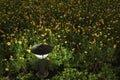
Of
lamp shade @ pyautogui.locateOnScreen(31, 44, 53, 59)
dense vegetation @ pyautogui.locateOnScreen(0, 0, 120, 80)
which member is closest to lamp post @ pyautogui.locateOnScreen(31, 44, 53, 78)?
lamp shade @ pyautogui.locateOnScreen(31, 44, 53, 59)

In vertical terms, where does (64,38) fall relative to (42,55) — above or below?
above

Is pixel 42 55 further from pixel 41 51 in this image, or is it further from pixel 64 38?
pixel 64 38

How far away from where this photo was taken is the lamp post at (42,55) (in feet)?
16.9

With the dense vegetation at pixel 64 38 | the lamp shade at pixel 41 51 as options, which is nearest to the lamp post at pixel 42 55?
the lamp shade at pixel 41 51

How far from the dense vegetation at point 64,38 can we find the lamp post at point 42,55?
0.14m

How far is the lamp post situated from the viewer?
5.14 m

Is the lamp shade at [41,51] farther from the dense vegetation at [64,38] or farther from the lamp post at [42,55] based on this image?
the dense vegetation at [64,38]

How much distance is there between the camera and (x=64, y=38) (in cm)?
668

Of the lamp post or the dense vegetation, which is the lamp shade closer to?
the lamp post

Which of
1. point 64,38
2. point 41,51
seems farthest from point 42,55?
point 64,38

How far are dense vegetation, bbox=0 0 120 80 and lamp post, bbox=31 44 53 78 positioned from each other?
0.14 m

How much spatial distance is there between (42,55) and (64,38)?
1.67 metres

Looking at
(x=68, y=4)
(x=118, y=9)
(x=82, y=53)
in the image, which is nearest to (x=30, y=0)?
(x=68, y=4)

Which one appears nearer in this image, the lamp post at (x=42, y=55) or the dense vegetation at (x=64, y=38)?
the lamp post at (x=42, y=55)
